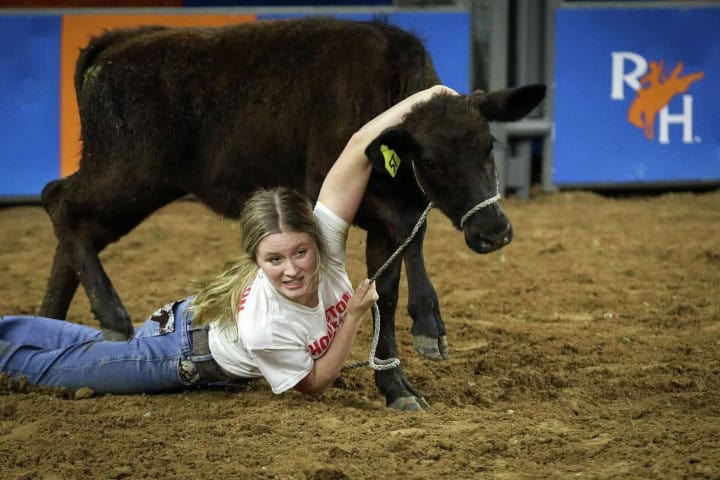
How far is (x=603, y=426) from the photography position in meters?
4.21

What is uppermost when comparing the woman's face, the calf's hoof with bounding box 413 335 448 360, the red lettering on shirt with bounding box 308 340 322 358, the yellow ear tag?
the yellow ear tag

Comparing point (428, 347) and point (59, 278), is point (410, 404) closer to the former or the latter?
point (428, 347)

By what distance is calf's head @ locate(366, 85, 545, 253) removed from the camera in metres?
4.28

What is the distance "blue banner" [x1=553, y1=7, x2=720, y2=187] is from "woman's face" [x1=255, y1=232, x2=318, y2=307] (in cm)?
641

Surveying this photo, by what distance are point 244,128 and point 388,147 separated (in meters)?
1.20

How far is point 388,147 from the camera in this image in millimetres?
4438

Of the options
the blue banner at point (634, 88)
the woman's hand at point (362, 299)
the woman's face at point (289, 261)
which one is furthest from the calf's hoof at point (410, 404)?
the blue banner at point (634, 88)

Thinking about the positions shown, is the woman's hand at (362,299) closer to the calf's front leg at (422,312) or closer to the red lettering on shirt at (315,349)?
the red lettering on shirt at (315,349)

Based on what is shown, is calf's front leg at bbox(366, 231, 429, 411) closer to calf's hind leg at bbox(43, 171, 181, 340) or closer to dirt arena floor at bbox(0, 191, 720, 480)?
dirt arena floor at bbox(0, 191, 720, 480)

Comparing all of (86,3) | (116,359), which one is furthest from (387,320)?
(86,3)

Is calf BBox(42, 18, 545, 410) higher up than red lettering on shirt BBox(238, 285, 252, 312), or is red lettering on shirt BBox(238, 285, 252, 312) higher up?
calf BBox(42, 18, 545, 410)

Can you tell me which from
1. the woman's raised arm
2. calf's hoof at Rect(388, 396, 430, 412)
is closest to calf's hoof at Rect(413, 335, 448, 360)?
calf's hoof at Rect(388, 396, 430, 412)

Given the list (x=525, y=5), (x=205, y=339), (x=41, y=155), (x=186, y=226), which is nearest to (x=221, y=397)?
(x=205, y=339)

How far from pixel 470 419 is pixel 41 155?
6789 mm
